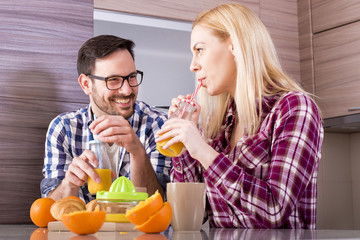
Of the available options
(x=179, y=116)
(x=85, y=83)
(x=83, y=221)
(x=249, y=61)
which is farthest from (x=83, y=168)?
(x=85, y=83)

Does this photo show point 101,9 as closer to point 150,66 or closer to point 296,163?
point 150,66

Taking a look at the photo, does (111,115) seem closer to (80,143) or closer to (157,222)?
(80,143)

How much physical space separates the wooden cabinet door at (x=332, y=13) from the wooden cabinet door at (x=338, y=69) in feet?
0.11

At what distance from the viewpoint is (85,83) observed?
2312 millimetres

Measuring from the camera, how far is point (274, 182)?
1.34m

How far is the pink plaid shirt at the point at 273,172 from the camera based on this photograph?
1324mm

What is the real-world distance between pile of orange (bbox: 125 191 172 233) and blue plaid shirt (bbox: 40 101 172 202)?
106 cm

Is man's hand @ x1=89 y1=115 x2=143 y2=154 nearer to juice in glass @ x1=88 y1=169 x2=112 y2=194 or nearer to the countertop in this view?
juice in glass @ x1=88 y1=169 x2=112 y2=194

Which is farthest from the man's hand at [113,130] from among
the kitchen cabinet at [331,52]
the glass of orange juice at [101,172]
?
the kitchen cabinet at [331,52]

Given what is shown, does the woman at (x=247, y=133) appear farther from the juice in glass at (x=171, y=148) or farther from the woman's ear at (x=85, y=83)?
the woman's ear at (x=85, y=83)

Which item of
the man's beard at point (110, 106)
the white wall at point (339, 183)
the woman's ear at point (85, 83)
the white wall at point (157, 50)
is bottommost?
the white wall at point (339, 183)

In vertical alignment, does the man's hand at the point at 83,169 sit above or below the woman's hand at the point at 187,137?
below

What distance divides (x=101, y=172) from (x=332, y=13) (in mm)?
1965

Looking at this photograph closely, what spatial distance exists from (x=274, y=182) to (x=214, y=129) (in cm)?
46
